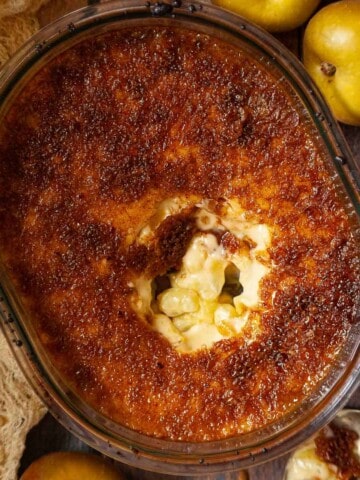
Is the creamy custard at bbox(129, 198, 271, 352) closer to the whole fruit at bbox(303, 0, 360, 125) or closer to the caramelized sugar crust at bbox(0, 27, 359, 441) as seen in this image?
the caramelized sugar crust at bbox(0, 27, 359, 441)

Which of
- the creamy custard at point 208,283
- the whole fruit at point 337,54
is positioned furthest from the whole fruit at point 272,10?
the creamy custard at point 208,283

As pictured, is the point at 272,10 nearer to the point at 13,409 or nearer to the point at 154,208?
the point at 154,208

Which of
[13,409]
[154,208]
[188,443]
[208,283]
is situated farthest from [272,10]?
[13,409]

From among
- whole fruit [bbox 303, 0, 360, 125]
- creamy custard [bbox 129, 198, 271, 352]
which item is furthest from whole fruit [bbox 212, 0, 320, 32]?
creamy custard [bbox 129, 198, 271, 352]

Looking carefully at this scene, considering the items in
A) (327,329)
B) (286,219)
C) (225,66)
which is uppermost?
(225,66)

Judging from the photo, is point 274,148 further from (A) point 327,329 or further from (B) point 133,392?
(B) point 133,392

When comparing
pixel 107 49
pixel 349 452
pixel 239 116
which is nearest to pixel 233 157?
pixel 239 116
